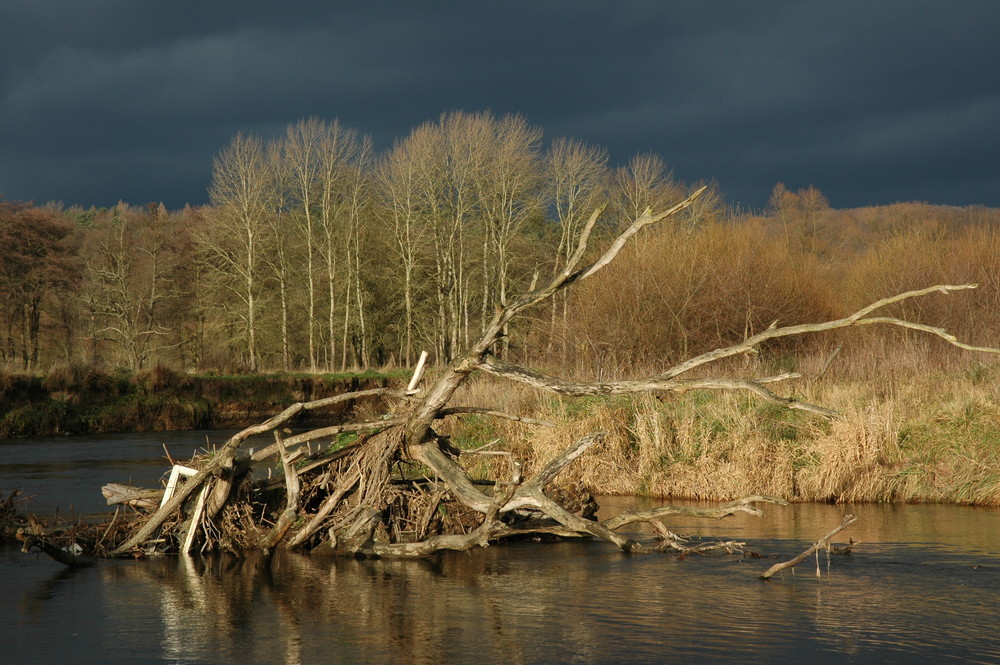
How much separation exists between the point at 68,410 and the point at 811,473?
26372 mm

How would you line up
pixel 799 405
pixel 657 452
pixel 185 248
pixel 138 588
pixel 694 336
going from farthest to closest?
1. pixel 185 248
2. pixel 694 336
3. pixel 657 452
4. pixel 138 588
5. pixel 799 405

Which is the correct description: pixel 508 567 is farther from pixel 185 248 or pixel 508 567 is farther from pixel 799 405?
pixel 185 248

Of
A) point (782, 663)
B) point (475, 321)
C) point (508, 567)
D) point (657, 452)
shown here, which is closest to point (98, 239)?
point (475, 321)

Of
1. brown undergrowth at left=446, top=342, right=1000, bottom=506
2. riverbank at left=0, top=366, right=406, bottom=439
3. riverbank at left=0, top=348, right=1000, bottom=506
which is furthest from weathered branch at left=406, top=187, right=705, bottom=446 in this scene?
riverbank at left=0, top=366, right=406, bottom=439

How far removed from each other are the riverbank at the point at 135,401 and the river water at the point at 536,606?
2121 centimetres

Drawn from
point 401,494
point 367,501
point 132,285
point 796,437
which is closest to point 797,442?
point 796,437

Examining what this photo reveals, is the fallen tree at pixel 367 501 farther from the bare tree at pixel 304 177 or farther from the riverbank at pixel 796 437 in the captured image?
the bare tree at pixel 304 177

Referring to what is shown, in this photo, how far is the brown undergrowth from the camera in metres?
15.6

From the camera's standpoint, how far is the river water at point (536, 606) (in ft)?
25.6

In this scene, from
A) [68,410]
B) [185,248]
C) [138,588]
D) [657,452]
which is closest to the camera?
[138,588]

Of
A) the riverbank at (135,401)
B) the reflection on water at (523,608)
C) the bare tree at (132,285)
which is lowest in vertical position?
the reflection on water at (523,608)

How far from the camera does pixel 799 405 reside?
28.9 ft

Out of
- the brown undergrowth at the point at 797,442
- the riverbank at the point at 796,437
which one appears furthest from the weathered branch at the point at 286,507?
the brown undergrowth at the point at 797,442

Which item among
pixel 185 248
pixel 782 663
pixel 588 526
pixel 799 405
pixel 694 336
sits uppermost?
pixel 185 248
